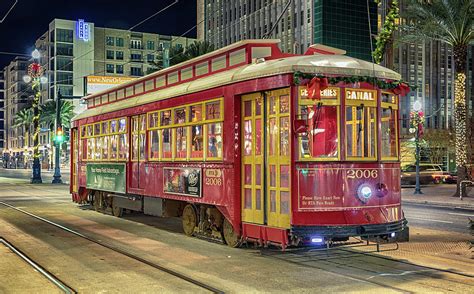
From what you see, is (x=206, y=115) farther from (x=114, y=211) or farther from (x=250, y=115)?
(x=114, y=211)

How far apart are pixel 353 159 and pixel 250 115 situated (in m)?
2.20

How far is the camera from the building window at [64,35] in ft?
Answer: 364

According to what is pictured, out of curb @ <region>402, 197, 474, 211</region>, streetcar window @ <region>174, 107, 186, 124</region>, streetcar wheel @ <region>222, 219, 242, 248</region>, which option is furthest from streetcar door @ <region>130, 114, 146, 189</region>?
curb @ <region>402, 197, 474, 211</region>

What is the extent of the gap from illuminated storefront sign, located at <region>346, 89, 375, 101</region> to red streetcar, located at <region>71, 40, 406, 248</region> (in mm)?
18

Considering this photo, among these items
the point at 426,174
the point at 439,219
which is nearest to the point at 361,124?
the point at 439,219

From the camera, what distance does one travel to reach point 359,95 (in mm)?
10500

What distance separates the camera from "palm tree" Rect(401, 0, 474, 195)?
97.0ft

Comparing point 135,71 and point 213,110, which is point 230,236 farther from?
point 135,71

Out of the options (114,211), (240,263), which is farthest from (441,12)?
(240,263)

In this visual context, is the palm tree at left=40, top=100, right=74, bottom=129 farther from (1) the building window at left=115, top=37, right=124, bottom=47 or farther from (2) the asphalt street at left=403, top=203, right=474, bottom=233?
(2) the asphalt street at left=403, top=203, right=474, bottom=233

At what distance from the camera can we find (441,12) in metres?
30.1

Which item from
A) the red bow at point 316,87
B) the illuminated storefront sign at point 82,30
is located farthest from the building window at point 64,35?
the red bow at point 316,87

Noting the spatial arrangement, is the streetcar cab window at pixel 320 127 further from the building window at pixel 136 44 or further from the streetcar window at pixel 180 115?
the building window at pixel 136 44

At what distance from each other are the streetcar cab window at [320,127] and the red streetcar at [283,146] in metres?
0.02
